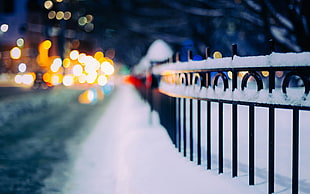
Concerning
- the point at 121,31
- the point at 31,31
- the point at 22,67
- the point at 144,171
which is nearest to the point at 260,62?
the point at 144,171

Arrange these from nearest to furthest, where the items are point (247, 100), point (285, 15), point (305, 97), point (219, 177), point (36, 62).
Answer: point (305, 97)
point (247, 100)
point (219, 177)
point (285, 15)
point (36, 62)

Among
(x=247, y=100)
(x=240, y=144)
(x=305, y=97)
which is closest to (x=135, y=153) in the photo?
(x=240, y=144)

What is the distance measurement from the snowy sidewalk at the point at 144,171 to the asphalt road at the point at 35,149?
367 millimetres

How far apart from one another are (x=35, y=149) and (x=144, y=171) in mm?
4084

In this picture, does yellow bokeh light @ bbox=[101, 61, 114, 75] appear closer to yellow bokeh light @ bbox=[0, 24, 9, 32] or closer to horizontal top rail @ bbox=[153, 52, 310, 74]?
yellow bokeh light @ bbox=[0, 24, 9, 32]

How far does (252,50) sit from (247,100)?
1997 cm

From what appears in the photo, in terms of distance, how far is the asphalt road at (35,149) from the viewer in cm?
603

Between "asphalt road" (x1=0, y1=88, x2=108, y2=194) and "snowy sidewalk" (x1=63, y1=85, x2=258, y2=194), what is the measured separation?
37cm

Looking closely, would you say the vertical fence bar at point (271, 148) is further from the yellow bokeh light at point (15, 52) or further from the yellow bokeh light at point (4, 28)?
the yellow bokeh light at point (15, 52)

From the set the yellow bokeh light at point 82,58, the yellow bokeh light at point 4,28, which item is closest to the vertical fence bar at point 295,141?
the yellow bokeh light at point 4,28

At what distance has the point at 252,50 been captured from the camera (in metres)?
23.2

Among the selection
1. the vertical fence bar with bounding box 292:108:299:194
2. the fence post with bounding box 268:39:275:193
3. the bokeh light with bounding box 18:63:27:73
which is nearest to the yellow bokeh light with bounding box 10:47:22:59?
the bokeh light with bounding box 18:63:27:73

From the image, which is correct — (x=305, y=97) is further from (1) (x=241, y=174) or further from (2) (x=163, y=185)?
(2) (x=163, y=185)

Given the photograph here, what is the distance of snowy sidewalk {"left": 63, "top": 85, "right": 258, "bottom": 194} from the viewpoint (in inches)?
167
